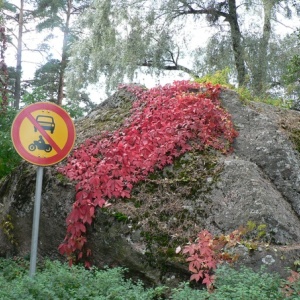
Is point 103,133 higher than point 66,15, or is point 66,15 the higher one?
point 66,15

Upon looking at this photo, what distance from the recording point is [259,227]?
468cm

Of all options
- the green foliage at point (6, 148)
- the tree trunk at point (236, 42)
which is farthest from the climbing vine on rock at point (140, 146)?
the tree trunk at point (236, 42)

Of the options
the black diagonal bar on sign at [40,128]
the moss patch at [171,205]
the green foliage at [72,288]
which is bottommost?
the green foliage at [72,288]

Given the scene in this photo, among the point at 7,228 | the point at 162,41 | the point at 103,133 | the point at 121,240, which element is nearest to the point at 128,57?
the point at 162,41

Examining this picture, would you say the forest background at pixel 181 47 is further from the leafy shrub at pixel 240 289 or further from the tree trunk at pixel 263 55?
the leafy shrub at pixel 240 289

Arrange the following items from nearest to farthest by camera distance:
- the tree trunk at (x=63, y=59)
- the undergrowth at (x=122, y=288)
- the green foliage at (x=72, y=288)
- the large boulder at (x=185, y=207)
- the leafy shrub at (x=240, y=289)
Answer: the leafy shrub at (x=240, y=289) → the undergrowth at (x=122, y=288) → the green foliage at (x=72, y=288) → the large boulder at (x=185, y=207) → the tree trunk at (x=63, y=59)

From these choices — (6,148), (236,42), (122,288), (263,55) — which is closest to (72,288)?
(122,288)

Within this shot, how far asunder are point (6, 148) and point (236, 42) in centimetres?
861

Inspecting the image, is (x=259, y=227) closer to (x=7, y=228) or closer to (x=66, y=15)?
(x=7, y=228)

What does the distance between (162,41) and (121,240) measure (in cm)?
1068

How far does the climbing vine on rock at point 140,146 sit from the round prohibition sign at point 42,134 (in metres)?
0.76

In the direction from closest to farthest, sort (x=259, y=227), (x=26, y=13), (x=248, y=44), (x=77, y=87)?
(x=259, y=227)
(x=248, y=44)
(x=77, y=87)
(x=26, y=13)

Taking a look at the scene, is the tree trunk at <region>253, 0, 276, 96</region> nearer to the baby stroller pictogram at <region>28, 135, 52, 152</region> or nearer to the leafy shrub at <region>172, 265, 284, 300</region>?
the baby stroller pictogram at <region>28, 135, 52, 152</region>

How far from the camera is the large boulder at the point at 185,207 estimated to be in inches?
188
